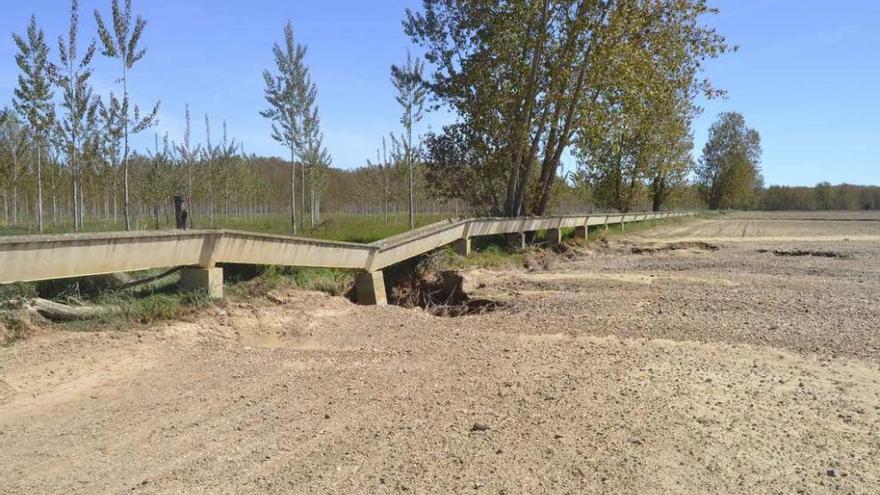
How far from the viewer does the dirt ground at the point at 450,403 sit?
298 cm

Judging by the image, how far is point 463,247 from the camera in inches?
460

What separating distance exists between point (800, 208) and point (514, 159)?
368ft

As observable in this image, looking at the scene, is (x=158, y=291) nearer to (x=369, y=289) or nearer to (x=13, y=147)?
(x=369, y=289)

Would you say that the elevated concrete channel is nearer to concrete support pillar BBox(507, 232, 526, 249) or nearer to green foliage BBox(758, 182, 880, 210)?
concrete support pillar BBox(507, 232, 526, 249)

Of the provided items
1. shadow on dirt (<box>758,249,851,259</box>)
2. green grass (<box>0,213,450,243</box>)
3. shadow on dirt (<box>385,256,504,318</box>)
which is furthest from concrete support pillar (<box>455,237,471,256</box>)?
shadow on dirt (<box>758,249,851,259</box>)

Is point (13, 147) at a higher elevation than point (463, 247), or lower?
higher

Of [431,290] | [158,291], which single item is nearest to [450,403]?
[158,291]

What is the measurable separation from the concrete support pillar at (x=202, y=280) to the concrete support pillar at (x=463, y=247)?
6105 millimetres

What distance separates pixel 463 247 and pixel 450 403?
25.6ft

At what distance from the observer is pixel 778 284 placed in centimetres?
870

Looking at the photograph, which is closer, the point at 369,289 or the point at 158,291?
the point at 158,291

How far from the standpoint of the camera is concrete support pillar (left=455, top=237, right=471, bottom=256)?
11641 mm

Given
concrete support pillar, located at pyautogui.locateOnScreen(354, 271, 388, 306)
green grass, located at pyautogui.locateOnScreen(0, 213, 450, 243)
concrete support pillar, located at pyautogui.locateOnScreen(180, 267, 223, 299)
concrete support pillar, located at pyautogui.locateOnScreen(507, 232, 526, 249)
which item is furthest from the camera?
green grass, located at pyautogui.locateOnScreen(0, 213, 450, 243)

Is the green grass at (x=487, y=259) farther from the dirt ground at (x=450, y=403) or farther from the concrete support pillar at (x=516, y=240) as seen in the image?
the dirt ground at (x=450, y=403)
